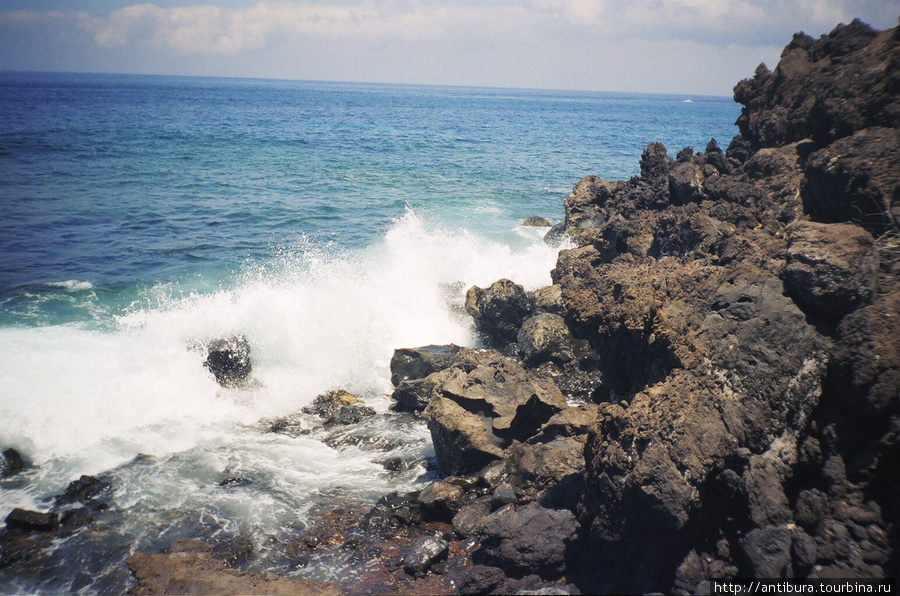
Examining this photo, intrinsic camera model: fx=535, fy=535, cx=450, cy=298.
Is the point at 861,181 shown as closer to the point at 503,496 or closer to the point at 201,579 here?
the point at 503,496

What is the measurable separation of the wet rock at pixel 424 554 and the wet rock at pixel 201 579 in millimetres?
914

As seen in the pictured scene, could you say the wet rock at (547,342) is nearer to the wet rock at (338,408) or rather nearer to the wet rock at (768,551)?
the wet rock at (338,408)

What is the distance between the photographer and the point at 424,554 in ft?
22.2

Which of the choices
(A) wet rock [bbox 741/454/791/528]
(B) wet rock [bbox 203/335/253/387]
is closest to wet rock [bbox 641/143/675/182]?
(A) wet rock [bbox 741/454/791/528]

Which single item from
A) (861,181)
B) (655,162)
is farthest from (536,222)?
(861,181)

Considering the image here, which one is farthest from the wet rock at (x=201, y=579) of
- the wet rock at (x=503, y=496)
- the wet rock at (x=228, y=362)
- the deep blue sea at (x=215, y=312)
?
the wet rock at (x=228, y=362)

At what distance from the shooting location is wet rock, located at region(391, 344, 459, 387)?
1181 centimetres

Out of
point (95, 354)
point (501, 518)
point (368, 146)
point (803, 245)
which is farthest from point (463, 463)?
point (368, 146)

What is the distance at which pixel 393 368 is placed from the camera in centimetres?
1221

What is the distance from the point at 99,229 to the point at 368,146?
27.5 meters

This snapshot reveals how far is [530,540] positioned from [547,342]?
606 cm

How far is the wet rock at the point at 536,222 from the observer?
945 inches

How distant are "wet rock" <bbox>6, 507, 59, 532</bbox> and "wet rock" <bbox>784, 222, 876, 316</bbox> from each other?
33.9 ft

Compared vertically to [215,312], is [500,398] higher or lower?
higher
